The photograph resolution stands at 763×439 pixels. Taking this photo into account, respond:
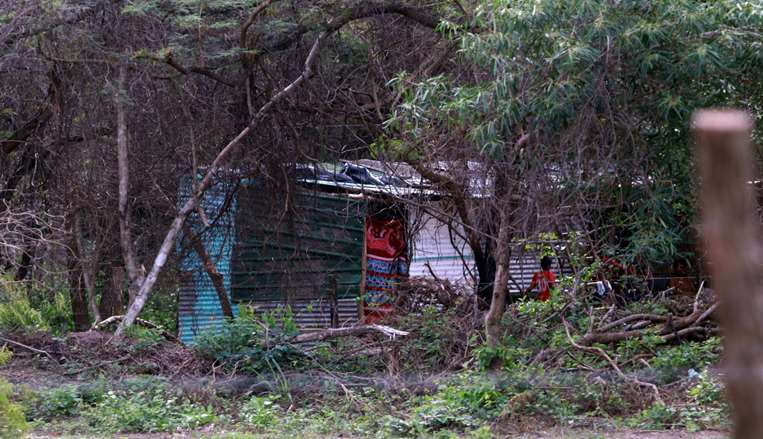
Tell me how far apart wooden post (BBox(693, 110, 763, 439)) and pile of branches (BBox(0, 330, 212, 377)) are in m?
8.72

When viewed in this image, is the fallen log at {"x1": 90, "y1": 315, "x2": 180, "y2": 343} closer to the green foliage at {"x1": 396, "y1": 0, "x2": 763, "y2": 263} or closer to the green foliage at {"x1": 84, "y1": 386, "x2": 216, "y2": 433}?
the green foliage at {"x1": 84, "y1": 386, "x2": 216, "y2": 433}

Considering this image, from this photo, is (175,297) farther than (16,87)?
Yes

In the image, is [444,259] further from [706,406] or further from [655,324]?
[706,406]

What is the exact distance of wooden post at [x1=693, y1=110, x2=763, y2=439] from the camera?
4.16 feet

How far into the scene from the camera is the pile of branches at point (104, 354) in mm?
9773

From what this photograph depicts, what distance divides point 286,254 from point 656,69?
8.21m

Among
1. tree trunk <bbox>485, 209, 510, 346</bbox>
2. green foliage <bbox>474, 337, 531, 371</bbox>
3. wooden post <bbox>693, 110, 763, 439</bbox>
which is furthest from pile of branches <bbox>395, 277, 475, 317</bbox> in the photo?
wooden post <bbox>693, 110, 763, 439</bbox>

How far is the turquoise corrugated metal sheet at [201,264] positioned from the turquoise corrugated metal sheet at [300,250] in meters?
0.17

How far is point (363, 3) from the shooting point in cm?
1068

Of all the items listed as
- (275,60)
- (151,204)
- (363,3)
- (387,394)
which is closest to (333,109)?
(275,60)

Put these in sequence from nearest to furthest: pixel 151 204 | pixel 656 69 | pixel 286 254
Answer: pixel 656 69 < pixel 151 204 < pixel 286 254

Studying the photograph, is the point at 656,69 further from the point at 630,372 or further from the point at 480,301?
the point at 480,301

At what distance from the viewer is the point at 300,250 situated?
13.9 m

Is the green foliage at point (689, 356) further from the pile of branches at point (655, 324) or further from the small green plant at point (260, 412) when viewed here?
the small green plant at point (260, 412)
